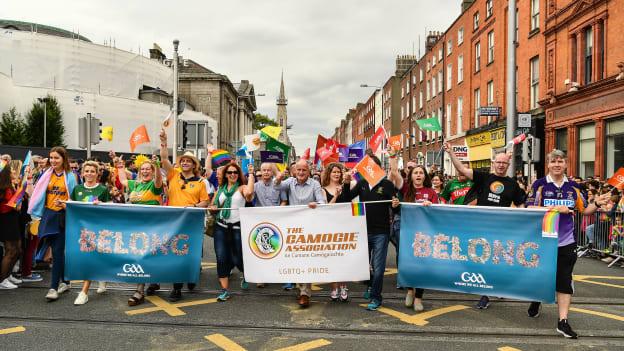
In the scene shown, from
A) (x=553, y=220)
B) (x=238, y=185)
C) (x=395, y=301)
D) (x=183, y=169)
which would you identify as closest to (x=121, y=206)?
(x=183, y=169)

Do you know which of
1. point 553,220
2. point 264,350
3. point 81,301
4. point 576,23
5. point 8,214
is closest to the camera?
point 264,350

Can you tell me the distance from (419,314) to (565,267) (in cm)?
168

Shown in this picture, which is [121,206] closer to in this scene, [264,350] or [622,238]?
[264,350]

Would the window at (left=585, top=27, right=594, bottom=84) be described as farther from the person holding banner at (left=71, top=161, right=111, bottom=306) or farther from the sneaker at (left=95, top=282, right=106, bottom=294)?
the sneaker at (left=95, top=282, right=106, bottom=294)

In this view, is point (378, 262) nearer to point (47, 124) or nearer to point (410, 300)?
point (410, 300)

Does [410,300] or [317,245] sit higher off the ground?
[317,245]

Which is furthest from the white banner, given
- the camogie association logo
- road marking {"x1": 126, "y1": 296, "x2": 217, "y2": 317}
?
road marking {"x1": 126, "y1": 296, "x2": 217, "y2": 317}

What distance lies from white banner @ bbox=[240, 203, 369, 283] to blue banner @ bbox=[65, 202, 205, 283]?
105cm

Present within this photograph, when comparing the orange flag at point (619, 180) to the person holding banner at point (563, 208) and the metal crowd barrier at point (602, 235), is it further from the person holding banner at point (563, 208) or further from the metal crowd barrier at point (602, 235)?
the person holding banner at point (563, 208)

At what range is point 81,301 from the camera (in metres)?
6.14

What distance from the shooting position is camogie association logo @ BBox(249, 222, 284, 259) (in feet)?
20.7

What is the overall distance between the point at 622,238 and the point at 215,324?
28.0ft

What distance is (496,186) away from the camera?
6105 mm

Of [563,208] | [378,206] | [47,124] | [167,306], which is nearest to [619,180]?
[563,208]
